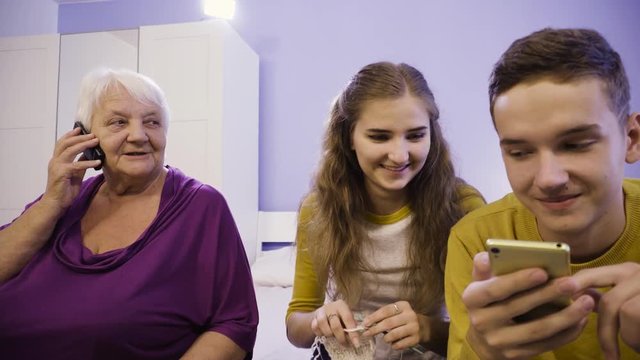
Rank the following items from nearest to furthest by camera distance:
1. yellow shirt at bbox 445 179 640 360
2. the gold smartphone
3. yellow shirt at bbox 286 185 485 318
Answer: the gold smartphone
yellow shirt at bbox 445 179 640 360
yellow shirt at bbox 286 185 485 318

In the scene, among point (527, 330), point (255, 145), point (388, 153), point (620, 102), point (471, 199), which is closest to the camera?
point (527, 330)

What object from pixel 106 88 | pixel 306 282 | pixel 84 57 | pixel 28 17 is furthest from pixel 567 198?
pixel 28 17

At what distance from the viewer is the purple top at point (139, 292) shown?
95 cm

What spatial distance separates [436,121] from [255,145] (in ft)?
6.10

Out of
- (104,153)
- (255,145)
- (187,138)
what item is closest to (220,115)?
(187,138)

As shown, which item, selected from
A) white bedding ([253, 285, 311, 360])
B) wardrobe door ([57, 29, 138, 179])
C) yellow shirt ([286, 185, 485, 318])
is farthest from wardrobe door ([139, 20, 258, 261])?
yellow shirt ([286, 185, 485, 318])

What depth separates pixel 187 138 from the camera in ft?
8.57

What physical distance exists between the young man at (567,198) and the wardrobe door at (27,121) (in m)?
2.87

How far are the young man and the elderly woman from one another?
57 cm

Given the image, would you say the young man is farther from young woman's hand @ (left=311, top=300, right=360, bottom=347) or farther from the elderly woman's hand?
the elderly woman's hand

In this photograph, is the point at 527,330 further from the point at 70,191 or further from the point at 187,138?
the point at 187,138

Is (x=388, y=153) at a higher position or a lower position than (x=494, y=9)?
lower

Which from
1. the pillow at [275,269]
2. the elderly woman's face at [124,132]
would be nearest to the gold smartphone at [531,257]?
the elderly woman's face at [124,132]

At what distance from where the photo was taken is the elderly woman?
96cm
